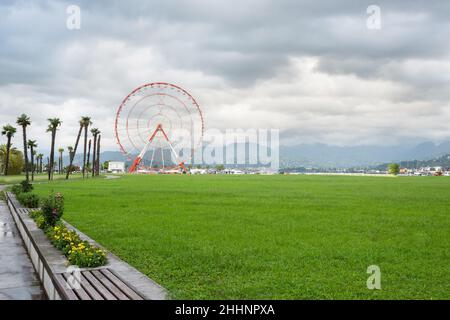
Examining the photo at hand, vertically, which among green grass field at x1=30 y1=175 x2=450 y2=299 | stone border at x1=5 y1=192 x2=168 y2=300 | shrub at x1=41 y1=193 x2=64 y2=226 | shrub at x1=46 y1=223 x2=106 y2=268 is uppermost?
shrub at x1=41 y1=193 x2=64 y2=226

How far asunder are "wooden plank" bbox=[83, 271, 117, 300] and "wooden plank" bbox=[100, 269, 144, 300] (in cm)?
26

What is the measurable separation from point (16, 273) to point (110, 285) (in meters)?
3.83

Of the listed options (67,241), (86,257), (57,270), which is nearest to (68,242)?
(67,241)

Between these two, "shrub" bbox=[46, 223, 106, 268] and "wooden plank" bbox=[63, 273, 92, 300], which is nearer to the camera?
"wooden plank" bbox=[63, 273, 92, 300]

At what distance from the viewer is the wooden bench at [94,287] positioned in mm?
7516

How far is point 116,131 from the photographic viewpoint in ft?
419

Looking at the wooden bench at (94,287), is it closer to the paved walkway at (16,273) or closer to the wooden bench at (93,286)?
the wooden bench at (93,286)

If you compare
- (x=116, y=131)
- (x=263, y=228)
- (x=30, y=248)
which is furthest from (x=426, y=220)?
(x=116, y=131)

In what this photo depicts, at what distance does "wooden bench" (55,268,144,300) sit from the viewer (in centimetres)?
752

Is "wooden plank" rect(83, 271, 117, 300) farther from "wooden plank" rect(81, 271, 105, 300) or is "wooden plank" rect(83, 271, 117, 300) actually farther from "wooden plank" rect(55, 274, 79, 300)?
"wooden plank" rect(55, 274, 79, 300)

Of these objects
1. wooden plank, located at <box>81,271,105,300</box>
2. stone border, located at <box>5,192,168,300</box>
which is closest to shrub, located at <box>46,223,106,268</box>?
stone border, located at <box>5,192,168,300</box>

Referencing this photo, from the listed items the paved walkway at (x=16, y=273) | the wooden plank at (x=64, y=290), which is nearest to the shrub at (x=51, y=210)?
the paved walkway at (x=16, y=273)
